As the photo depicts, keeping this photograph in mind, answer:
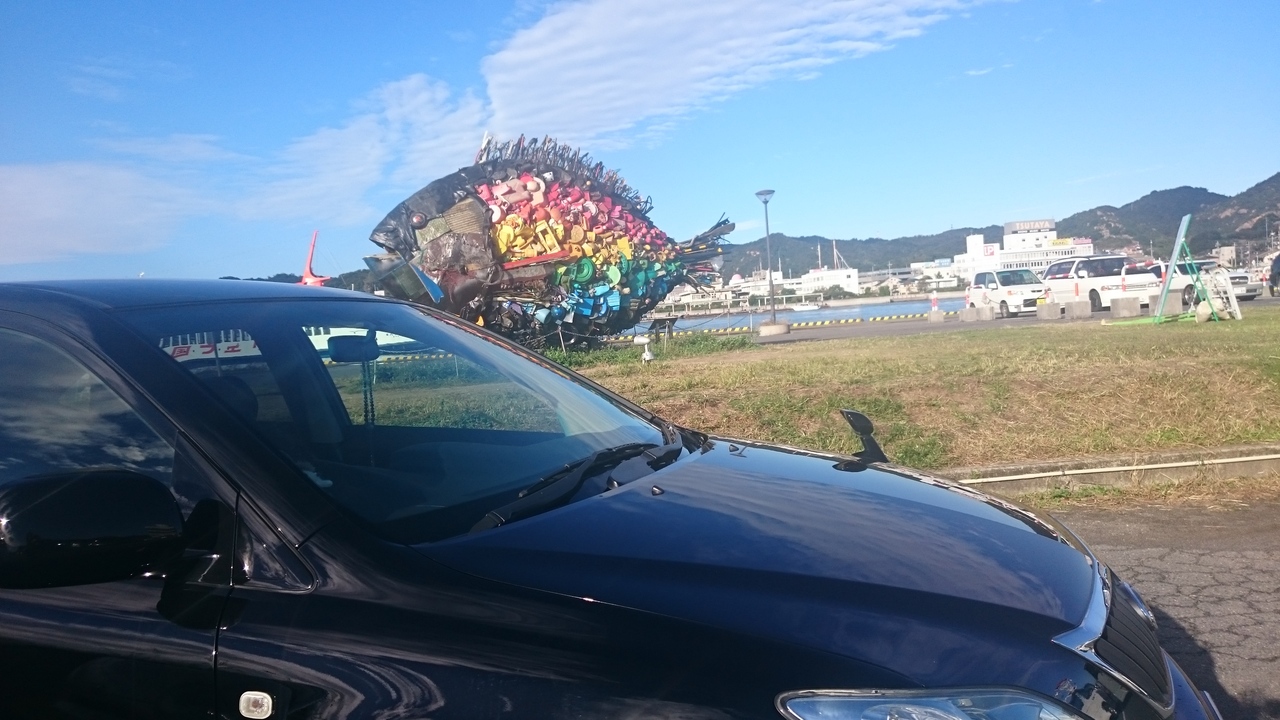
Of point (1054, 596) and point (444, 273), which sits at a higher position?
point (444, 273)

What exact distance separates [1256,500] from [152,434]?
6705mm

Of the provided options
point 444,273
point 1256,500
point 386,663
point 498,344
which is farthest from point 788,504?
point 444,273

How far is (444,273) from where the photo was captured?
903 inches

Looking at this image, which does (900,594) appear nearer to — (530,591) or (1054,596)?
(1054,596)

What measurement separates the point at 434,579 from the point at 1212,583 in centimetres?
442

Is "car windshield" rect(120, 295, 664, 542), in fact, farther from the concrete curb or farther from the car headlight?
the concrete curb

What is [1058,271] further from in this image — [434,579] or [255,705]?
[255,705]

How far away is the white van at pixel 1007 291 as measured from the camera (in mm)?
29953

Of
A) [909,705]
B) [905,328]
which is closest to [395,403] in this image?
[909,705]

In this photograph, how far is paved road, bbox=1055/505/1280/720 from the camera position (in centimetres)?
367

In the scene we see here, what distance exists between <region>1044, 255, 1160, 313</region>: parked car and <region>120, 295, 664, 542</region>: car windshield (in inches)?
1096

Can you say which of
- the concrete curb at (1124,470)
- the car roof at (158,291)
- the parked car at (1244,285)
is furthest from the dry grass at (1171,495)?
the parked car at (1244,285)

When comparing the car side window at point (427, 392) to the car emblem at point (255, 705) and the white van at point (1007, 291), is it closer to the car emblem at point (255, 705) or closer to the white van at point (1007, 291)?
the car emblem at point (255, 705)

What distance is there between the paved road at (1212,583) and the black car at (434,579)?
169 centimetres
